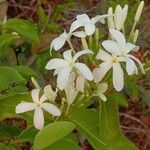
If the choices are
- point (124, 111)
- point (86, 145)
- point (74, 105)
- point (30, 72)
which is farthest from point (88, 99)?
point (124, 111)

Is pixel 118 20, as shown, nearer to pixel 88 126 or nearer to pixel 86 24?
pixel 86 24

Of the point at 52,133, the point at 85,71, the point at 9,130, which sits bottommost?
the point at 9,130

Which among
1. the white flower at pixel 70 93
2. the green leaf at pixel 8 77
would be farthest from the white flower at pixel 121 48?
the green leaf at pixel 8 77

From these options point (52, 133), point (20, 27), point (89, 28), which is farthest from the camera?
point (20, 27)

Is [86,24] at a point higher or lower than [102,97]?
higher

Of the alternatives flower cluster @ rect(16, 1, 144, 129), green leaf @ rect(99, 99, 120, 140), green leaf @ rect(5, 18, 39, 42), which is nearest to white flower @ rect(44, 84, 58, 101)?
flower cluster @ rect(16, 1, 144, 129)

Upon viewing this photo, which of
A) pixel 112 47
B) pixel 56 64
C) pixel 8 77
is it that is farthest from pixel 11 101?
pixel 112 47

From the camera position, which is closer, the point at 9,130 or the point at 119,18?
the point at 119,18

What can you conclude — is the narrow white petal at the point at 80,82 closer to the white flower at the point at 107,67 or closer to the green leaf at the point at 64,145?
the white flower at the point at 107,67
